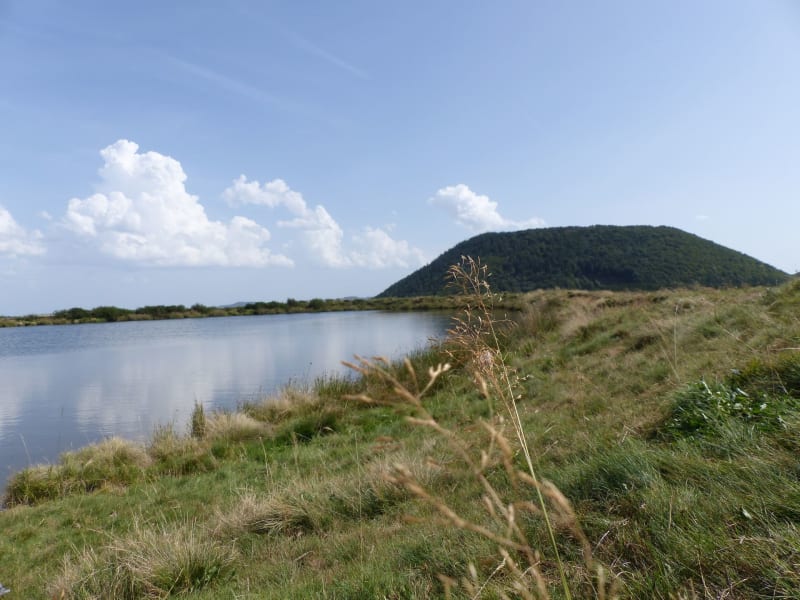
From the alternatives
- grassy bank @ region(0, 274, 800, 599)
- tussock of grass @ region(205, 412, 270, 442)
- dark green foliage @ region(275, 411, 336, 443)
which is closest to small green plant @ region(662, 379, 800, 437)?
grassy bank @ region(0, 274, 800, 599)

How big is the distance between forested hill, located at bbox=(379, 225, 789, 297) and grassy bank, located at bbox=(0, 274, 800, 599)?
112 feet

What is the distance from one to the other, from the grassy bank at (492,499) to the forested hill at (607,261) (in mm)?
34080

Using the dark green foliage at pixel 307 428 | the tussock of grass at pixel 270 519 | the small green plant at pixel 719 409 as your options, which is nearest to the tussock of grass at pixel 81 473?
the dark green foliage at pixel 307 428

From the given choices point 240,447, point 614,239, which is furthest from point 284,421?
point 614,239

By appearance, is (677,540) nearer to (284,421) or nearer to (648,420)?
(648,420)

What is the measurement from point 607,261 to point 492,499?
67.0 metres

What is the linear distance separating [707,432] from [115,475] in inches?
310

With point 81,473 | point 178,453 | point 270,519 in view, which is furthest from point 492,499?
point 81,473

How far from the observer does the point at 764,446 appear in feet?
7.23

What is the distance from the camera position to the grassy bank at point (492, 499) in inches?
56.4

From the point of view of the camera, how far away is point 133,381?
48.8 ft

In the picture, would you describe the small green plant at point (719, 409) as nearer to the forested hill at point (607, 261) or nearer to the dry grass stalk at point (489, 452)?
the dry grass stalk at point (489, 452)

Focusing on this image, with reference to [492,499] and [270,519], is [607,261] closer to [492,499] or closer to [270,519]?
[270,519]

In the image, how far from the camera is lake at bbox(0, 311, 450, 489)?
378 inches
